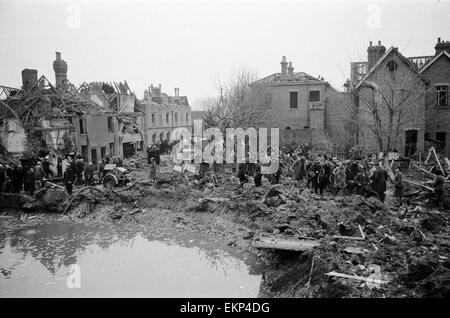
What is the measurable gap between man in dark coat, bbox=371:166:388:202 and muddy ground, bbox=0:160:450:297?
64 centimetres

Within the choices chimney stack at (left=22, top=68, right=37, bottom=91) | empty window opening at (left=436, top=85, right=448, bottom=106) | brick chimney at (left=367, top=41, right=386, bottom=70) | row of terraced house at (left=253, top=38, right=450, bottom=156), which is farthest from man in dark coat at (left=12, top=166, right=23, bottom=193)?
empty window opening at (left=436, top=85, right=448, bottom=106)

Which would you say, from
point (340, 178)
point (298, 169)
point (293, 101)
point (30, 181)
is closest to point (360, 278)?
point (340, 178)

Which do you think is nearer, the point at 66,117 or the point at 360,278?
the point at 360,278

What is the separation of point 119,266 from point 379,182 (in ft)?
32.3

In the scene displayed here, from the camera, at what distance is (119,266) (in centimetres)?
1004

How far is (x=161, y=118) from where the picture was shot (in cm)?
4419

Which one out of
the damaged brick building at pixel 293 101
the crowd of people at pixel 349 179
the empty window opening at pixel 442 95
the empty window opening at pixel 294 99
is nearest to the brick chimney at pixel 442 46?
the empty window opening at pixel 442 95

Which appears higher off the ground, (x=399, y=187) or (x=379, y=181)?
(x=379, y=181)

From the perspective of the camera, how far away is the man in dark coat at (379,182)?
13367mm

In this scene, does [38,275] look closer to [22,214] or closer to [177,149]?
[22,214]

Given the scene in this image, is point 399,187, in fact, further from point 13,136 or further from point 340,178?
point 13,136

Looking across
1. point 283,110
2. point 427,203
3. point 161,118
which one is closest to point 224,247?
point 427,203
